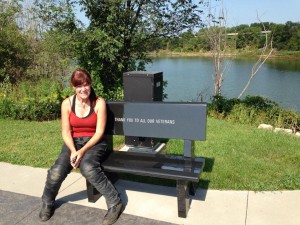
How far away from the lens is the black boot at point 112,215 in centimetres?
293

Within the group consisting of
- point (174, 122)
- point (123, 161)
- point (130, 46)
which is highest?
point (130, 46)

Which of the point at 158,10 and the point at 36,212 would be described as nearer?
the point at 36,212

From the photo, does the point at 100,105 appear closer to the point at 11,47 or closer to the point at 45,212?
the point at 45,212

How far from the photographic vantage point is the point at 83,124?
10.7ft

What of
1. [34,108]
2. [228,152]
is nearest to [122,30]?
[34,108]

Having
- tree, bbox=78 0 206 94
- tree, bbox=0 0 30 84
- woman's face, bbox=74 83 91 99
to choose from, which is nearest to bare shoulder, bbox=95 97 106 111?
woman's face, bbox=74 83 91 99

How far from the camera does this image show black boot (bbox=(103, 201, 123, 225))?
2.93m

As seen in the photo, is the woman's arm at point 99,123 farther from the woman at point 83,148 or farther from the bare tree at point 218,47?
the bare tree at point 218,47

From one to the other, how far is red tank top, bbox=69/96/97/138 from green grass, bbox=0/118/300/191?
137 centimetres

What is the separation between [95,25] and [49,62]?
687 cm

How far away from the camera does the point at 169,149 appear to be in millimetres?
4949

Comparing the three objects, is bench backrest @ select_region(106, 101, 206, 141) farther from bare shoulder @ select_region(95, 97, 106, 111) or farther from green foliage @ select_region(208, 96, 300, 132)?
green foliage @ select_region(208, 96, 300, 132)

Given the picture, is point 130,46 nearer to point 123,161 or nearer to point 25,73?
point 123,161

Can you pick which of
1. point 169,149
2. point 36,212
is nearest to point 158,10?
point 169,149
